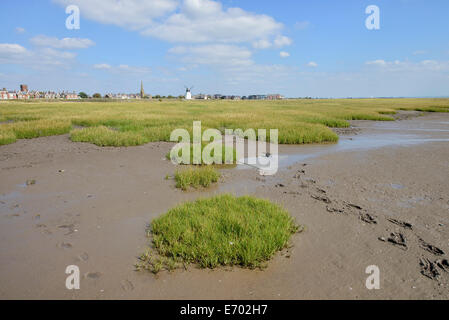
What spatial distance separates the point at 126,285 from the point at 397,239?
13.8 ft

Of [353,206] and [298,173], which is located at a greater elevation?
[298,173]

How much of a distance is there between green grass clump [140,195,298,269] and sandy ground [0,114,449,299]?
0.18 meters

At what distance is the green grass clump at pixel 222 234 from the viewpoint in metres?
3.69

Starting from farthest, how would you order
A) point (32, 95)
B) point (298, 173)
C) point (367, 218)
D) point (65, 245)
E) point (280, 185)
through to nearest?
point (32, 95) → point (298, 173) → point (280, 185) → point (367, 218) → point (65, 245)

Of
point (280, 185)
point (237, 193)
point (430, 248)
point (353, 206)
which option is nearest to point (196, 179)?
point (237, 193)

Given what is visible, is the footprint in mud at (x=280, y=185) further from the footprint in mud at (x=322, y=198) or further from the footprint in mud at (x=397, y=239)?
the footprint in mud at (x=397, y=239)

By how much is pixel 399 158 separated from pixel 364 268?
8.68 meters

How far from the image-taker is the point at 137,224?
16.3 ft

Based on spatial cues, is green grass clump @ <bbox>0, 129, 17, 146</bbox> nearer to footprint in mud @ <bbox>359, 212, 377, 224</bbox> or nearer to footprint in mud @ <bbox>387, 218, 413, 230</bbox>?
footprint in mud @ <bbox>359, 212, 377, 224</bbox>

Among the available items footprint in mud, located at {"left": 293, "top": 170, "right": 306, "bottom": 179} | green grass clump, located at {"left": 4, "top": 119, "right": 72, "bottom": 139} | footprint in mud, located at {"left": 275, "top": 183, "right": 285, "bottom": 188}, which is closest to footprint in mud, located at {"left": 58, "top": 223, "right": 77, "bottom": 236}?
footprint in mud, located at {"left": 275, "top": 183, "right": 285, "bottom": 188}

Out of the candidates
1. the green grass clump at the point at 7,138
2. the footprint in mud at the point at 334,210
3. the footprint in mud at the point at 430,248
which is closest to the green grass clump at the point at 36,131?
the green grass clump at the point at 7,138

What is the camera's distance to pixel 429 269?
361 cm

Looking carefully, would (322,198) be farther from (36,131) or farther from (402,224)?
(36,131)
